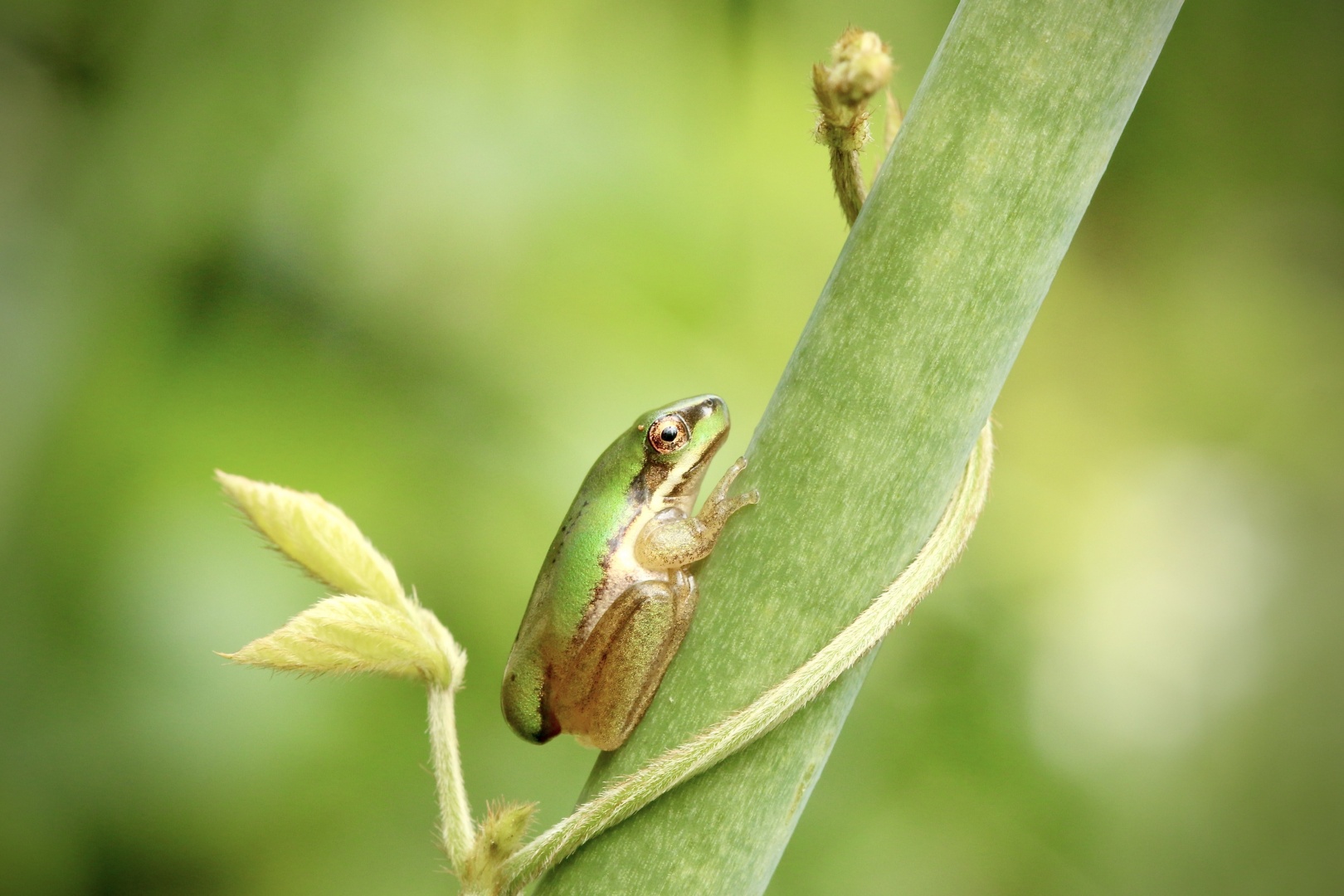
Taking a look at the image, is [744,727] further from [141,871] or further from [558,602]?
[141,871]

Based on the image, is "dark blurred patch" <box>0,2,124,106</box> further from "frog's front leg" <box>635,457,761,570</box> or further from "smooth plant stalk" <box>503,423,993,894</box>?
"smooth plant stalk" <box>503,423,993,894</box>

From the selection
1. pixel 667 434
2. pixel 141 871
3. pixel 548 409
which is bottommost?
pixel 141 871

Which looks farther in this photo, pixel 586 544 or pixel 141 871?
pixel 141 871

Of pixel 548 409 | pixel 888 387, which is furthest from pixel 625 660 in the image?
pixel 548 409

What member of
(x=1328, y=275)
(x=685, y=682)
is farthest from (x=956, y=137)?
(x=1328, y=275)

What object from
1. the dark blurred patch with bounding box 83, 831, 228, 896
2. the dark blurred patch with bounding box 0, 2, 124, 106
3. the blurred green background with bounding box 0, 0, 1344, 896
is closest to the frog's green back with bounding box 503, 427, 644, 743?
the blurred green background with bounding box 0, 0, 1344, 896

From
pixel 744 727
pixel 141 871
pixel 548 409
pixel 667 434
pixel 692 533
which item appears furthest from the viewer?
pixel 548 409

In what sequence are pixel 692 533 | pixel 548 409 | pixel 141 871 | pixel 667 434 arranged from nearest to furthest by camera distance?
1. pixel 692 533
2. pixel 667 434
3. pixel 141 871
4. pixel 548 409
